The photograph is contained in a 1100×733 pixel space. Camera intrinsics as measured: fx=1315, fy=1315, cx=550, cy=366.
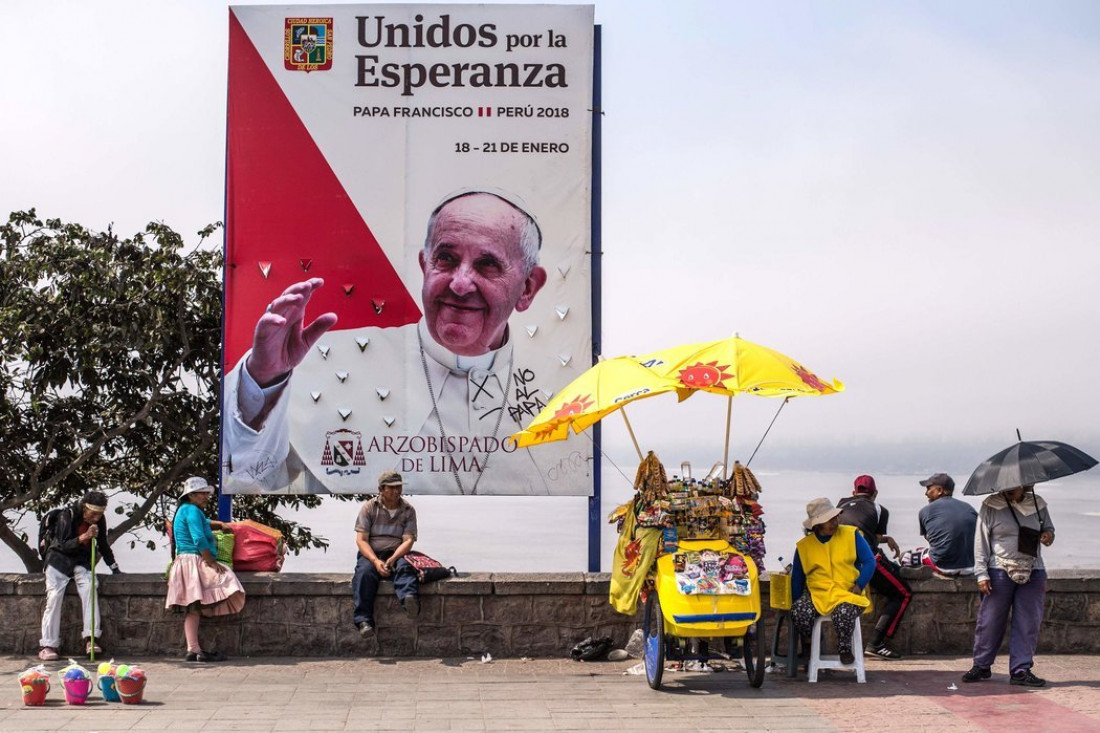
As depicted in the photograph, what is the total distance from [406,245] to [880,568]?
4.68 metres

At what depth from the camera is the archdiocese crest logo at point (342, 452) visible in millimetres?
11016

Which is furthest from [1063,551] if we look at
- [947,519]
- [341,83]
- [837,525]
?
[341,83]

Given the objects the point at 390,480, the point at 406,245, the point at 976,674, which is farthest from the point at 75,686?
the point at 976,674

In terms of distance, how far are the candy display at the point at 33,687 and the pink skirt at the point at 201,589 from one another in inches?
67.2

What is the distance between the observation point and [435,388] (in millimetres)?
11102

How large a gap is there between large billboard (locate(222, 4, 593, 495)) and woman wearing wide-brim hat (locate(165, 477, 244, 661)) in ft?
2.56

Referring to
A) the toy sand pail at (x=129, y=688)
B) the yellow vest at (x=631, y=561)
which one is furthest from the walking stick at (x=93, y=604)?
the yellow vest at (x=631, y=561)

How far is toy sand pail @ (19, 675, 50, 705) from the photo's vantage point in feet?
27.5

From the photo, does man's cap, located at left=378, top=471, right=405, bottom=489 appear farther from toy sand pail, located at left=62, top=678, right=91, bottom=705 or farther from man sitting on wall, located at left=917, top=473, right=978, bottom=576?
man sitting on wall, located at left=917, top=473, right=978, bottom=576

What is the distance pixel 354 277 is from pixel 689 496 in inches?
144

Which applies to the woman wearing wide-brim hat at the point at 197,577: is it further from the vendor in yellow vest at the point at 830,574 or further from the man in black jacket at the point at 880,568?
the man in black jacket at the point at 880,568

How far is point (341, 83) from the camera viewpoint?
11219mm

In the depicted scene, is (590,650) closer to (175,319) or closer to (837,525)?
(837,525)

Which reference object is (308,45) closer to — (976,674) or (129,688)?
(129,688)
